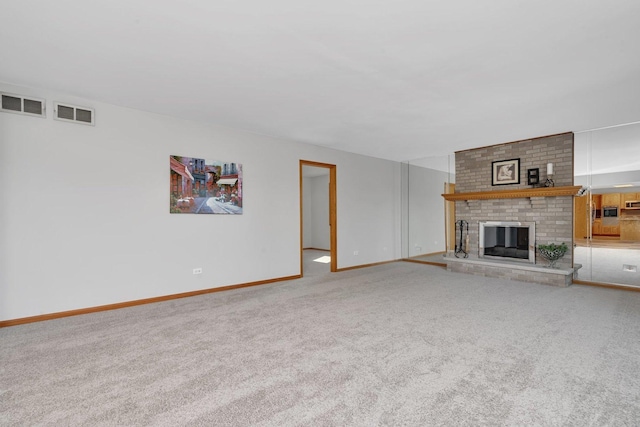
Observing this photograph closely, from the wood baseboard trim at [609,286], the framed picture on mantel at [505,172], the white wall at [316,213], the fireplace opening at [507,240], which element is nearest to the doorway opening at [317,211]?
the white wall at [316,213]

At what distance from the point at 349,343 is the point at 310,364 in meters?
0.50

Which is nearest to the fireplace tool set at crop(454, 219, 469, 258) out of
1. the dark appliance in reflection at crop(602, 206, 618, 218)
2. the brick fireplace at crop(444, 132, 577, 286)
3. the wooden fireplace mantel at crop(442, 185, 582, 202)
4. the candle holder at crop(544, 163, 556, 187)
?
the brick fireplace at crop(444, 132, 577, 286)

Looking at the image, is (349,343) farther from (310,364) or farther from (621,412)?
(621,412)

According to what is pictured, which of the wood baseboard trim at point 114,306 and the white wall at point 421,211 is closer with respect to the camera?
the wood baseboard trim at point 114,306

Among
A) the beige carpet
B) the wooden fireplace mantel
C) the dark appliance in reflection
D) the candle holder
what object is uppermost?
the candle holder

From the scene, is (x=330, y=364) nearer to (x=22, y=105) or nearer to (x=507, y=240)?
(x=22, y=105)

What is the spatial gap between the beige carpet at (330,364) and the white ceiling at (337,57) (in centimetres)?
251

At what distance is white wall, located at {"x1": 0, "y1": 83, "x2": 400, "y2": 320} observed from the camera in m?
3.22

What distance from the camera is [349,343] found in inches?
105

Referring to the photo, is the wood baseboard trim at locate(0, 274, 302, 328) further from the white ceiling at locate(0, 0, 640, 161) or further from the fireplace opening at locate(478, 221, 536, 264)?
the fireplace opening at locate(478, 221, 536, 264)

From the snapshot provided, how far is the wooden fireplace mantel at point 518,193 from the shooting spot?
15.9ft

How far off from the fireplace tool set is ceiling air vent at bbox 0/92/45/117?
6888 millimetres

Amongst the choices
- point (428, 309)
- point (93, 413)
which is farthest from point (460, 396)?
point (93, 413)

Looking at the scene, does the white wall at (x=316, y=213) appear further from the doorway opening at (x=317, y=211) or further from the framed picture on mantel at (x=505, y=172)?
the framed picture on mantel at (x=505, y=172)
